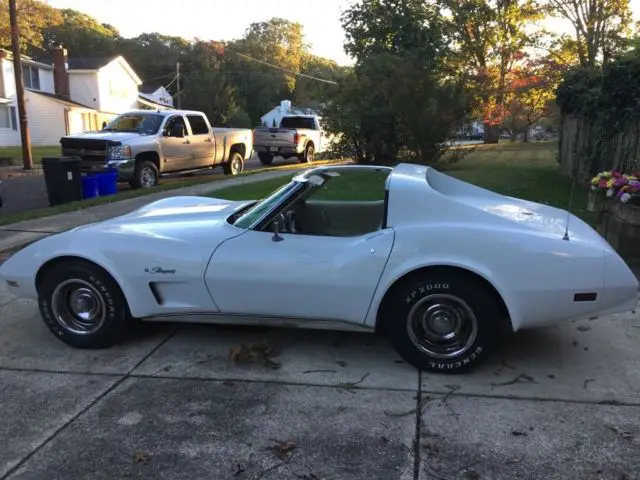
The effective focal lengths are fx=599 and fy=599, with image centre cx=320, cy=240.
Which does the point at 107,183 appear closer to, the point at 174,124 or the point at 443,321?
the point at 174,124

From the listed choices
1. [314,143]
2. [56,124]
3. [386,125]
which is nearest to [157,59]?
[56,124]

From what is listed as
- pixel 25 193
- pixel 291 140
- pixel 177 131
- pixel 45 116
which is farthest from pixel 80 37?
pixel 25 193

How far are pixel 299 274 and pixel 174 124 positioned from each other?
12992 mm

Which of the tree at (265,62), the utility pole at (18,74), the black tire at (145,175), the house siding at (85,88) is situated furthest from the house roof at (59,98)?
the tree at (265,62)

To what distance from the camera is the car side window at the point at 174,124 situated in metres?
15.6

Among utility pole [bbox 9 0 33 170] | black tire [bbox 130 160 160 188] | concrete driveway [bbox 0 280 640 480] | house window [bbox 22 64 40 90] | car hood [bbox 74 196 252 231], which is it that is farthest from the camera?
house window [bbox 22 64 40 90]

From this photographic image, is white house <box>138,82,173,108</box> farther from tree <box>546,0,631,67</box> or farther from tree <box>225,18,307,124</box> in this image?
tree <box>546,0,631,67</box>

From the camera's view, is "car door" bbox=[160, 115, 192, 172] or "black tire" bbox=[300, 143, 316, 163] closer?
"car door" bbox=[160, 115, 192, 172]

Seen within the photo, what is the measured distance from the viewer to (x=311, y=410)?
3.38 m

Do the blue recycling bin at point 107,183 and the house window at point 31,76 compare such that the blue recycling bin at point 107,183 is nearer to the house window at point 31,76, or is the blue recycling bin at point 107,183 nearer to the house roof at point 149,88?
the house window at point 31,76

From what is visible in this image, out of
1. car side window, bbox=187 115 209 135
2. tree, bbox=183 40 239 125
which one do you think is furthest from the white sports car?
tree, bbox=183 40 239 125

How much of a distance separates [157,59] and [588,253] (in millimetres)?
77725

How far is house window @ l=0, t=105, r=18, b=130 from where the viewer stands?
125 ft

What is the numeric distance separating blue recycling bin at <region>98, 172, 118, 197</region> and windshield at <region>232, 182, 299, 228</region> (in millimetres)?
9701
